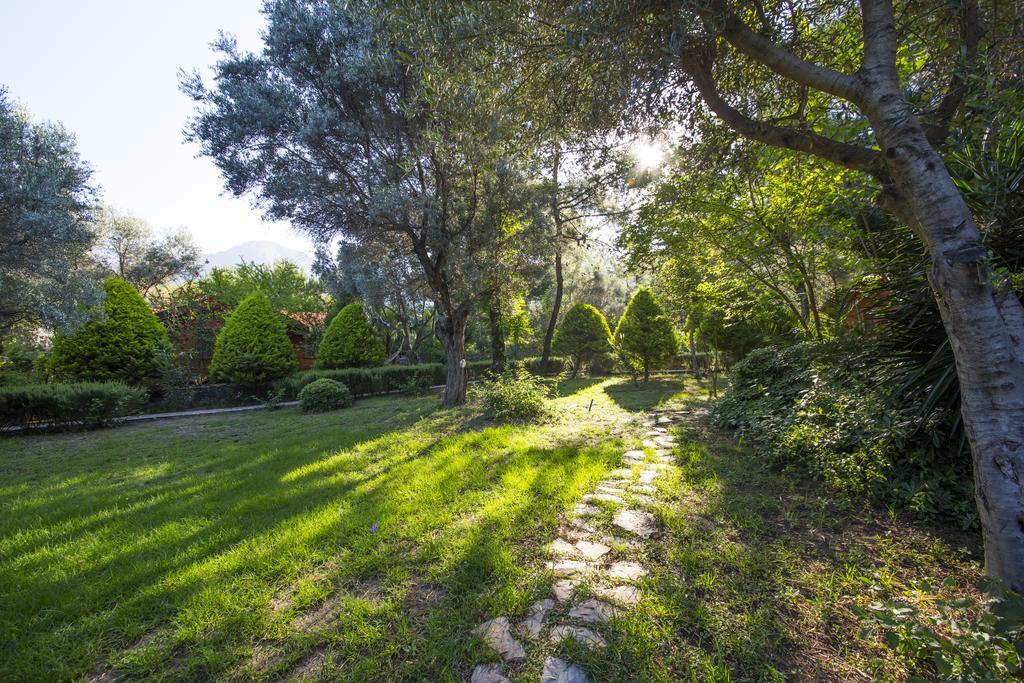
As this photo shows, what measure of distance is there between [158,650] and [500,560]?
1739 mm

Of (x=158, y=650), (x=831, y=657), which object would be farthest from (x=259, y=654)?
(x=831, y=657)

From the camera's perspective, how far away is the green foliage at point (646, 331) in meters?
13.0

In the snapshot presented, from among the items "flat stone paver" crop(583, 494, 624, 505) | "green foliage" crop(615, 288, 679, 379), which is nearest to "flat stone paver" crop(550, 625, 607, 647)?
"flat stone paver" crop(583, 494, 624, 505)

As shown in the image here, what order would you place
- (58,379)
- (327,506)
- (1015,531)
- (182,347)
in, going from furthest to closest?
(182,347), (58,379), (327,506), (1015,531)

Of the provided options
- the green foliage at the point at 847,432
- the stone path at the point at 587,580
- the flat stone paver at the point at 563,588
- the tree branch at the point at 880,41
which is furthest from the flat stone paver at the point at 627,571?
the tree branch at the point at 880,41

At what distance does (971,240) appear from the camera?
6.08 ft

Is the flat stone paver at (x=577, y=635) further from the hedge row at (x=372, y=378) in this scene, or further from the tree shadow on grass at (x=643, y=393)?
the hedge row at (x=372, y=378)

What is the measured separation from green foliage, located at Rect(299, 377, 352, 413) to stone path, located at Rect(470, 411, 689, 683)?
9.05 meters

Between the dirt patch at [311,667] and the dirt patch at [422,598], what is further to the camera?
the dirt patch at [422,598]

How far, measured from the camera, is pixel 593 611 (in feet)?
6.46

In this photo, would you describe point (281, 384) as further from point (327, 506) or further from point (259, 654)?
point (259, 654)

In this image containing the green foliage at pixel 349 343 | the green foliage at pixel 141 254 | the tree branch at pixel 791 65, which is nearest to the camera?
the tree branch at pixel 791 65

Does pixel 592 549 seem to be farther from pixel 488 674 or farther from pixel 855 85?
pixel 855 85

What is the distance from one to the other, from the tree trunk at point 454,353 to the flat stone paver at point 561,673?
7612 millimetres
